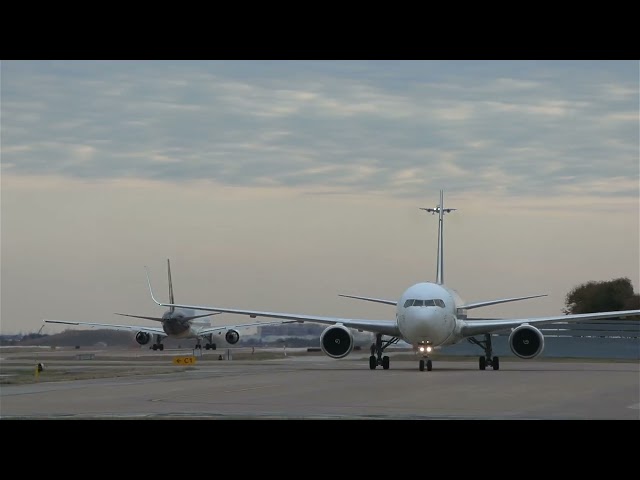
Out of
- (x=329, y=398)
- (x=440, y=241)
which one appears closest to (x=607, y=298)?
(x=440, y=241)

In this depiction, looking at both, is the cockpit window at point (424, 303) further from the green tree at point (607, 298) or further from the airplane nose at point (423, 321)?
the green tree at point (607, 298)

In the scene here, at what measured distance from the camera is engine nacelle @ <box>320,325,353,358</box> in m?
40.6

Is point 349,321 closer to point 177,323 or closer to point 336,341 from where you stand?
point 336,341

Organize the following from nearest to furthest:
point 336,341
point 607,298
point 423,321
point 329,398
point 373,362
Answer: point 329,398
point 423,321
point 336,341
point 373,362
point 607,298

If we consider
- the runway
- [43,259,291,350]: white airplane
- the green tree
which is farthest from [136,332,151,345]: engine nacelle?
the runway

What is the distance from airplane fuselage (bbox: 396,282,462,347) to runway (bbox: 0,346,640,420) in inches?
254

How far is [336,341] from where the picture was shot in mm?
40719

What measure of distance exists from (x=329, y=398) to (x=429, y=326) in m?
16.6

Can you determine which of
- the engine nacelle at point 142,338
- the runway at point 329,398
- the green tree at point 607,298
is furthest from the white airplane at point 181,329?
the runway at point 329,398

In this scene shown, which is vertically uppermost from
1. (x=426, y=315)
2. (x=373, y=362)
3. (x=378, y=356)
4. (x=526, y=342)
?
(x=426, y=315)

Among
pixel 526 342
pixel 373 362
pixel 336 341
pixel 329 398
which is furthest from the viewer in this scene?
pixel 373 362

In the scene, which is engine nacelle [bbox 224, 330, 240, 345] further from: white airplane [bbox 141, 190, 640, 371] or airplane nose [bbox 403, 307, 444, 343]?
airplane nose [bbox 403, 307, 444, 343]

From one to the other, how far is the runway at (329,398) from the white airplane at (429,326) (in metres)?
6.72
